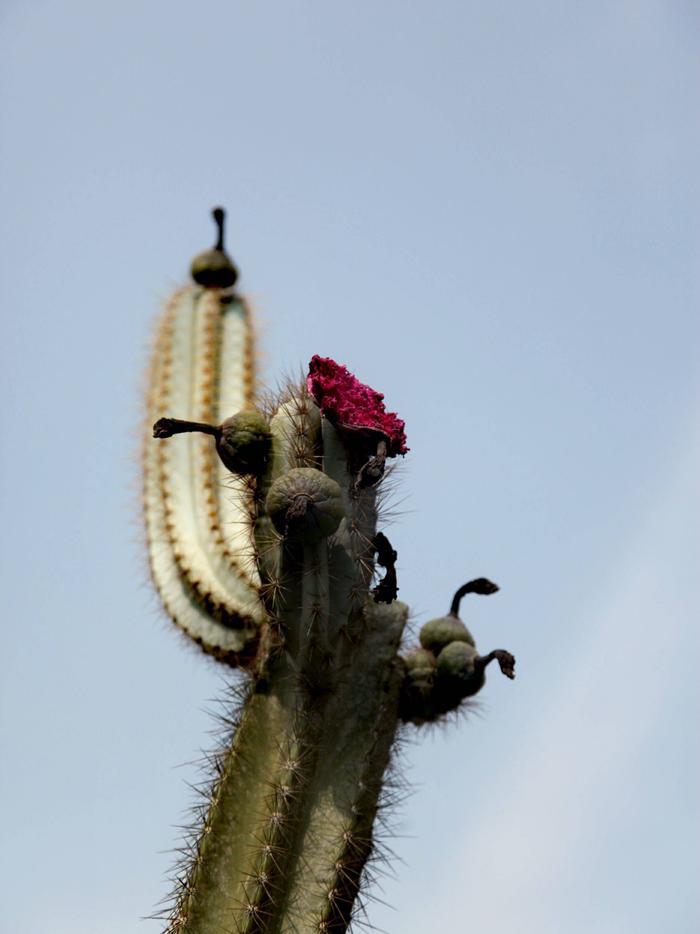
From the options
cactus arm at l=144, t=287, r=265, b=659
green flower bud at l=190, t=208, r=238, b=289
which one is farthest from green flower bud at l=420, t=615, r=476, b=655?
green flower bud at l=190, t=208, r=238, b=289

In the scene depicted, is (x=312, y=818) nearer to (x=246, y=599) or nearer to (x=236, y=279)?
(x=246, y=599)

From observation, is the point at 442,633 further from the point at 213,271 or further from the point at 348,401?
the point at 213,271

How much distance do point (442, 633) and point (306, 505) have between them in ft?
3.98

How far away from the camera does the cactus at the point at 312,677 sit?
5.78 meters

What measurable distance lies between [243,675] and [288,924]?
97 centimetres

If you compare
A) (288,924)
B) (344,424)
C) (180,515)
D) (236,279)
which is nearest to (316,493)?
(344,424)

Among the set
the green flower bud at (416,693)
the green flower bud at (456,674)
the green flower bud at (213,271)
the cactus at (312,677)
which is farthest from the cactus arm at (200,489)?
the green flower bud at (456,674)

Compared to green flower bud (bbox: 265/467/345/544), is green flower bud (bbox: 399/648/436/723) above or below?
below

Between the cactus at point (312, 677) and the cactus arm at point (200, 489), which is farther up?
the cactus arm at point (200, 489)

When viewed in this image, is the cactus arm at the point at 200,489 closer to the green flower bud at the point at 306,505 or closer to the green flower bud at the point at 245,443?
the green flower bud at the point at 245,443

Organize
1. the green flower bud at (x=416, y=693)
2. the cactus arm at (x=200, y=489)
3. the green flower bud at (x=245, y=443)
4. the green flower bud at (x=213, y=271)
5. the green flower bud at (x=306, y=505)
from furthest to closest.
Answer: the green flower bud at (x=213, y=271) → the cactus arm at (x=200, y=489) → the green flower bud at (x=416, y=693) → the green flower bud at (x=245, y=443) → the green flower bud at (x=306, y=505)

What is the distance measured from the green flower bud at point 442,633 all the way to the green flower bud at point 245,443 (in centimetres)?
112

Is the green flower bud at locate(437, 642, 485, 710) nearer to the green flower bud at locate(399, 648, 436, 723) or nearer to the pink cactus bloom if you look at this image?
the green flower bud at locate(399, 648, 436, 723)

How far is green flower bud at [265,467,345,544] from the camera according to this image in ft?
18.7
